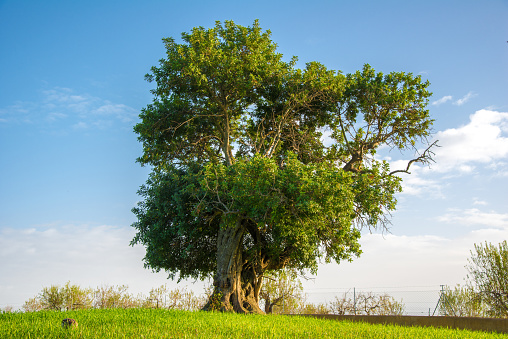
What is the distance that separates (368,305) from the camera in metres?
20.9

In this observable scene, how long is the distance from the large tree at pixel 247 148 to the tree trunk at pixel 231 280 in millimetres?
50

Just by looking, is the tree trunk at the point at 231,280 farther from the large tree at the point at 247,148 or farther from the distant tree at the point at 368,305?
the distant tree at the point at 368,305

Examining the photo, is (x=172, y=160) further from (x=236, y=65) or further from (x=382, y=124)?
(x=382, y=124)

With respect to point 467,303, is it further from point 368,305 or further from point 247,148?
point 247,148

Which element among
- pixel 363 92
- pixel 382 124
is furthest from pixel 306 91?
pixel 382 124

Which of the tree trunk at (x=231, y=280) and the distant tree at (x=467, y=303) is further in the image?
the distant tree at (x=467, y=303)

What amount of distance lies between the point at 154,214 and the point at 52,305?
12299 mm

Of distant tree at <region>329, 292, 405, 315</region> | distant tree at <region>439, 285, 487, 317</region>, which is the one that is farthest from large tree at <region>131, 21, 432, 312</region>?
distant tree at <region>439, 285, 487, 317</region>

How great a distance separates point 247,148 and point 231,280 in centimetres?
764

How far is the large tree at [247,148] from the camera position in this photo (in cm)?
1717

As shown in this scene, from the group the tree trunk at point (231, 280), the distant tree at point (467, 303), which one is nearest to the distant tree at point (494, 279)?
the distant tree at point (467, 303)

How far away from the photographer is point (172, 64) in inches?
749

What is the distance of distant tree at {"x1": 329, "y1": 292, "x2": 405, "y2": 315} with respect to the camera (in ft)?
67.6

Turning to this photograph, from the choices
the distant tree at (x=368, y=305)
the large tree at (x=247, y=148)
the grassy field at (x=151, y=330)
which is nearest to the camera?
the grassy field at (x=151, y=330)
